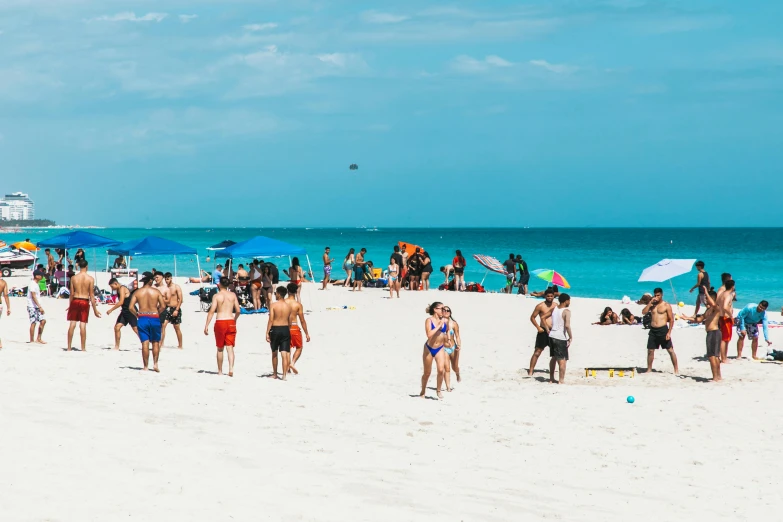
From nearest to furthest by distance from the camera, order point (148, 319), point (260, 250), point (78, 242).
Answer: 1. point (148, 319)
2. point (260, 250)
3. point (78, 242)

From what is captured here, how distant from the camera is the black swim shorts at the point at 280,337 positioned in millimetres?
10969

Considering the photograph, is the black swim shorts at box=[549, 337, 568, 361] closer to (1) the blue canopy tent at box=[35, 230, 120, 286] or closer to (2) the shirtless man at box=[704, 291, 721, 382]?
(2) the shirtless man at box=[704, 291, 721, 382]

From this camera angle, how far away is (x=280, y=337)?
11.0 metres

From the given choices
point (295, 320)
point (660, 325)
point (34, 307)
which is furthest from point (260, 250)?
point (660, 325)

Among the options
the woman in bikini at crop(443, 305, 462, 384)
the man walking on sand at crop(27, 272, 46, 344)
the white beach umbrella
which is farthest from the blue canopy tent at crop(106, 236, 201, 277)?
the woman in bikini at crop(443, 305, 462, 384)

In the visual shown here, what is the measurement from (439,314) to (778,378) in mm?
5806

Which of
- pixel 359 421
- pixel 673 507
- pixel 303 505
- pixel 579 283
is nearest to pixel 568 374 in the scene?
pixel 359 421

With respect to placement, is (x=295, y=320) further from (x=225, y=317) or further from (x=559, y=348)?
(x=559, y=348)

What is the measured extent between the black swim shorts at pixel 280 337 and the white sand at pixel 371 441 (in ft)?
1.77

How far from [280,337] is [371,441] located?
331cm

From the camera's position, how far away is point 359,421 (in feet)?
29.2

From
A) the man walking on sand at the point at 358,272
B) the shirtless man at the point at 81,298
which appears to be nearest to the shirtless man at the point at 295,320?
the shirtless man at the point at 81,298

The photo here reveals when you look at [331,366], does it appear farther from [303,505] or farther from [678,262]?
[678,262]

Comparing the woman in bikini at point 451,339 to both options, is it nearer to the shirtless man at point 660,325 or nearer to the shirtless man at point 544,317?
the shirtless man at point 544,317
